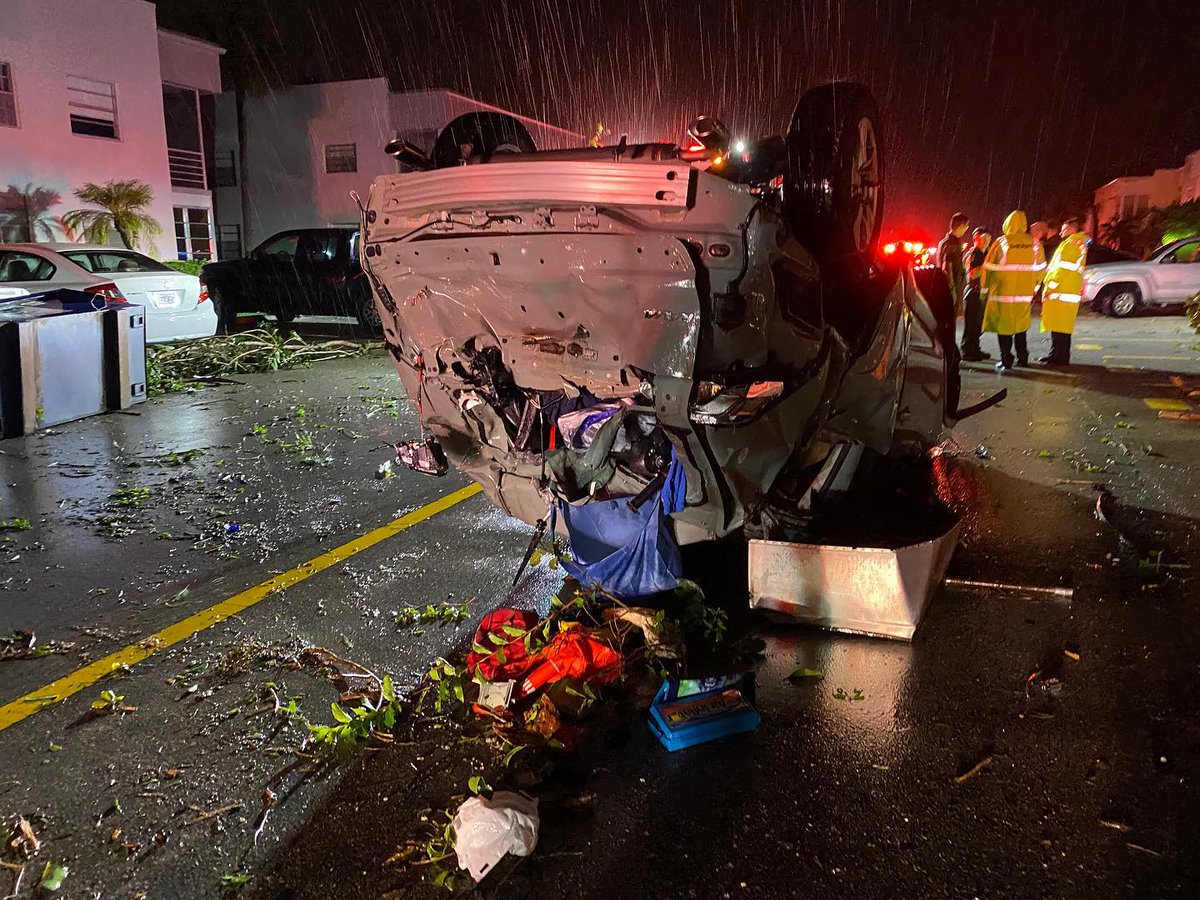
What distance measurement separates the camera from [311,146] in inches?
1037

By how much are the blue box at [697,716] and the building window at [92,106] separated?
829 inches

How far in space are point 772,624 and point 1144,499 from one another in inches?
122

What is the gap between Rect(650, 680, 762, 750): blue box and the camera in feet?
9.19

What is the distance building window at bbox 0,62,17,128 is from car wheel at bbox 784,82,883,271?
19688mm

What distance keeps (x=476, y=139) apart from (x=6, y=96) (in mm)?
18315

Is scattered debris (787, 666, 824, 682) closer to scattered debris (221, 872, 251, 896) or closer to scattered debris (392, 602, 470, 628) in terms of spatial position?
scattered debris (392, 602, 470, 628)

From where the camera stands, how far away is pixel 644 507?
3473mm

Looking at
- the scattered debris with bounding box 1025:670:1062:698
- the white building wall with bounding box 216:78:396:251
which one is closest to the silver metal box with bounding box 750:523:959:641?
the scattered debris with bounding box 1025:670:1062:698

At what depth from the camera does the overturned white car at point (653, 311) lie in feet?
9.12

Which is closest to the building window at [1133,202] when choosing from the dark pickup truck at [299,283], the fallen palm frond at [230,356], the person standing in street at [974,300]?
the person standing in street at [974,300]

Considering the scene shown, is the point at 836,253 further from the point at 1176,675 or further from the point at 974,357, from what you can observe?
the point at 974,357

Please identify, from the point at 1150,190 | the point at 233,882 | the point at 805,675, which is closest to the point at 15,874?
the point at 233,882

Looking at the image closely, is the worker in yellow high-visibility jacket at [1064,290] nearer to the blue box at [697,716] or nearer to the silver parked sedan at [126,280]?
the blue box at [697,716]

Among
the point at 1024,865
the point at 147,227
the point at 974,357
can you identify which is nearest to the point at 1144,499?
the point at 1024,865
